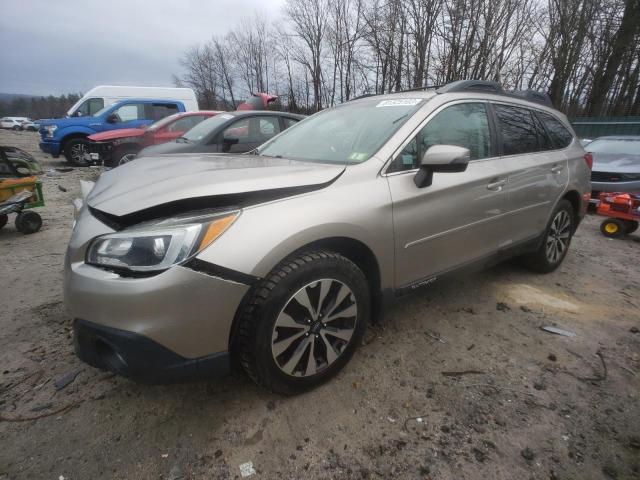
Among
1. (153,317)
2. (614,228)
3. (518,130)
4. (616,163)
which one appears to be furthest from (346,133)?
(616,163)

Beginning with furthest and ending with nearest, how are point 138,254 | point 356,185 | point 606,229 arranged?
point 606,229 < point 356,185 < point 138,254

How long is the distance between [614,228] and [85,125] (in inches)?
516

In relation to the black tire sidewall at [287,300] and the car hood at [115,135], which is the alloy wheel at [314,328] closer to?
the black tire sidewall at [287,300]

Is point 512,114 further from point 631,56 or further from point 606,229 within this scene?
point 631,56

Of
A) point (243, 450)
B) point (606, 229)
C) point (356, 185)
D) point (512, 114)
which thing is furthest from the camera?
point (606, 229)

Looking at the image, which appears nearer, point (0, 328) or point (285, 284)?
point (285, 284)

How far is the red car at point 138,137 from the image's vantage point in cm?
802

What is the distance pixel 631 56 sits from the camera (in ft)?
63.3

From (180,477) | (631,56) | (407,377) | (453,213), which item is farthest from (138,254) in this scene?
(631,56)

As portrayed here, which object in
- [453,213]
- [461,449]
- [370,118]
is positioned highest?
[370,118]

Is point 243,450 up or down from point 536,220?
down

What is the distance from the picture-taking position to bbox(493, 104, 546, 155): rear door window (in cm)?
284

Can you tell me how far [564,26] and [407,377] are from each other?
2279 centimetres

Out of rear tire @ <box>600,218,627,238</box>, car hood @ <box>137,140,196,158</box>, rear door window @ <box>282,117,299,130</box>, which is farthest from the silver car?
rear door window @ <box>282,117,299,130</box>
